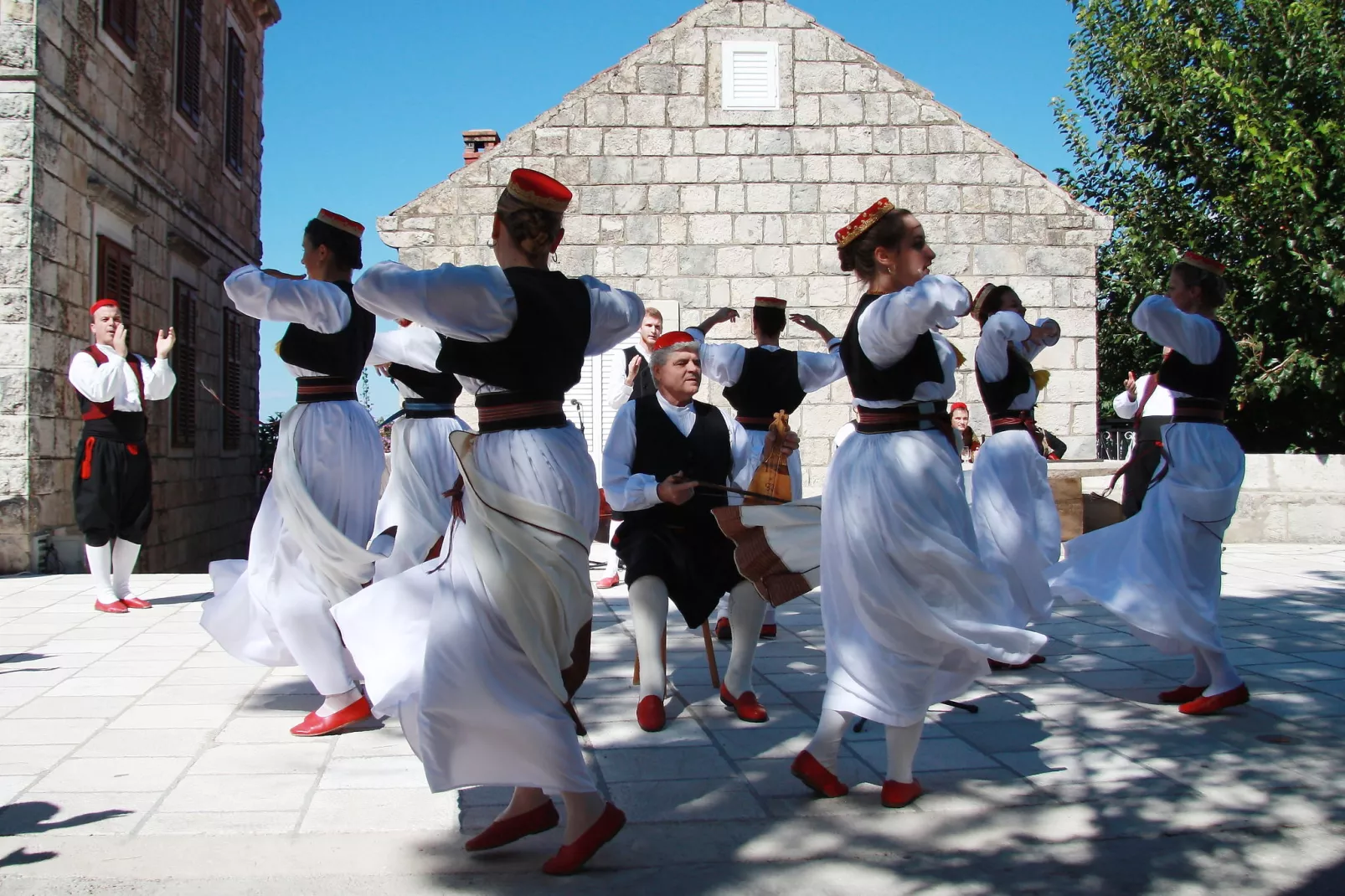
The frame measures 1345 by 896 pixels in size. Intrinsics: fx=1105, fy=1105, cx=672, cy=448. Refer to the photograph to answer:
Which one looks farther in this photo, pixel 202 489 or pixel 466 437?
pixel 202 489

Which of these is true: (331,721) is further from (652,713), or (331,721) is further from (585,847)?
(585,847)

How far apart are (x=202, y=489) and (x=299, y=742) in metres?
11.6

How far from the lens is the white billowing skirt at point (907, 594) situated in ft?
Answer: 11.7

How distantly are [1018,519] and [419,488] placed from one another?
127 inches

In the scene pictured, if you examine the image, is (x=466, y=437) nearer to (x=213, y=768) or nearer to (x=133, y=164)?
(x=213, y=768)

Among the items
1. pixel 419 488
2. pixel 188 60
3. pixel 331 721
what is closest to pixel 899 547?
pixel 331 721

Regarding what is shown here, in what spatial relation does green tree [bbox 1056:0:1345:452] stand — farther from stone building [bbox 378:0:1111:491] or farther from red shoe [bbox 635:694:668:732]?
red shoe [bbox 635:694:668:732]

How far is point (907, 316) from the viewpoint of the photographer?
11.4 feet

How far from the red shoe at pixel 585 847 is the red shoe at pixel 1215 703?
2899 millimetres

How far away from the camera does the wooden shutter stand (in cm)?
1366

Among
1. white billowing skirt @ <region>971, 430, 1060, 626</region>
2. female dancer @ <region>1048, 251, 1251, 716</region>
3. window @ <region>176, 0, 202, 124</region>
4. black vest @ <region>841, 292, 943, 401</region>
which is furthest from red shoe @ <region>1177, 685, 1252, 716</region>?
window @ <region>176, 0, 202, 124</region>

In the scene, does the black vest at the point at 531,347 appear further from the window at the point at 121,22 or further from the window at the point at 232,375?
the window at the point at 232,375

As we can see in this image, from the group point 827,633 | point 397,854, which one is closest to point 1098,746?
point 827,633

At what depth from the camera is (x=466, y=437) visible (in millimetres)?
3205
